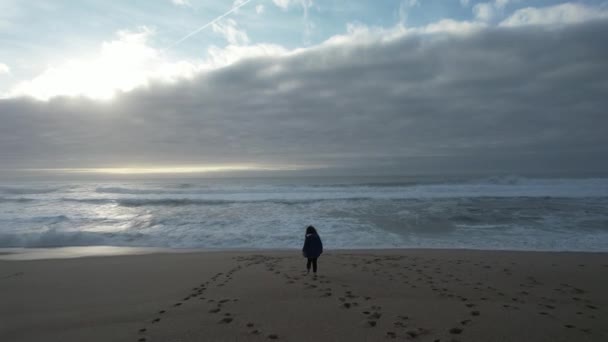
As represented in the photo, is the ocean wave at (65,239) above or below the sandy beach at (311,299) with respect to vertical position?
below

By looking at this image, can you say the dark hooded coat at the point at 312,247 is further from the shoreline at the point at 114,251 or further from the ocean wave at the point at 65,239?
the ocean wave at the point at 65,239

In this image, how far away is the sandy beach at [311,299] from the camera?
4.41 meters

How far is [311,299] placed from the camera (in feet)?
18.3

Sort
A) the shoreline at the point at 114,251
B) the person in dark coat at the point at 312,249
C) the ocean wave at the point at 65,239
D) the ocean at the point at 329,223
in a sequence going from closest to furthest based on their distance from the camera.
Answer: the person in dark coat at the point at 312,249 < the shoreline at the point at 114,251 < the ocean at the point at 329,223 < the ocean wave at the point at 65,239

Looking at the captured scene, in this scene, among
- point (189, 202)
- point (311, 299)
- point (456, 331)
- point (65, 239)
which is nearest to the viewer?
point (456, 331)

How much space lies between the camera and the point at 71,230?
14.7 metres

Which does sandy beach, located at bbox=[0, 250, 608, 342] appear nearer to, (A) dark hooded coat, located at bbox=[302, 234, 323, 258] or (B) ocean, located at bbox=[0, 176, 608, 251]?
(A) dark hooded coat, located at bbox=[302, 234, 323, 258]

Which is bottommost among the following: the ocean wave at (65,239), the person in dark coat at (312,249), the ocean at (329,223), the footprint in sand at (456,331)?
the ocean wave at (65,239)

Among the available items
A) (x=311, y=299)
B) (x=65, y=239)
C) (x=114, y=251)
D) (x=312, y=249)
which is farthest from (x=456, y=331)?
(x=65, y=239)

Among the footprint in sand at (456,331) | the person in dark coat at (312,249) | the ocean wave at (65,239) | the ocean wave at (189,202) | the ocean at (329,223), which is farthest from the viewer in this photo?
the ocean wave at (189,202)

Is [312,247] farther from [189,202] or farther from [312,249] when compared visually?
[189,202]

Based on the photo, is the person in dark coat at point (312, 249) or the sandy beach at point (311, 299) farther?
the person in dark coat at point (312, 249)

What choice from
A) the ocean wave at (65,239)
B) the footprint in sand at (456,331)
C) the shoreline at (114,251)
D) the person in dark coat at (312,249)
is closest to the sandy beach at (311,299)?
the footprint in sand at (456,331)

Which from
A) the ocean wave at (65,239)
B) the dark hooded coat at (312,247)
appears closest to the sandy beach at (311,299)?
the dark hooded coat at (312,247)
